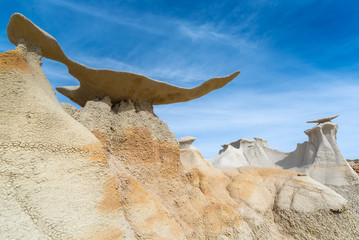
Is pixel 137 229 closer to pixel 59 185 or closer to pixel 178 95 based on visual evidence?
pixel 59 185

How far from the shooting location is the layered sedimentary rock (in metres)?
Result: 13.5

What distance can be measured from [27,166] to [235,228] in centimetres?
396

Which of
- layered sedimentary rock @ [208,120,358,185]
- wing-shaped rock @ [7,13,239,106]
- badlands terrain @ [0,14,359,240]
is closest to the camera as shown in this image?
badlands terrain @ [0,14,359,240]

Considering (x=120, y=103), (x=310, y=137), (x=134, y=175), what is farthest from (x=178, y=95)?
(x=310, y=137)

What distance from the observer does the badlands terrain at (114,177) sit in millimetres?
2410

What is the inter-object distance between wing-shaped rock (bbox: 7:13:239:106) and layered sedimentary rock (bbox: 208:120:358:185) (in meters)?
12.2

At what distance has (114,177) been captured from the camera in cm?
314

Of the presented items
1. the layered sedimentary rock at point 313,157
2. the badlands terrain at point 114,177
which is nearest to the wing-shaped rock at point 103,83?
the badlands terrain at point 114,177

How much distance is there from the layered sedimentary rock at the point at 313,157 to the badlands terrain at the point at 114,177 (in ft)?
20.4

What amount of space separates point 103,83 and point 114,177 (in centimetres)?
225

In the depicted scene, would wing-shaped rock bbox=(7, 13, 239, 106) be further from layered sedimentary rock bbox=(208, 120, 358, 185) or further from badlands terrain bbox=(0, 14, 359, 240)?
layered sedimentary rock bbox=(208, 120, 358, 185)

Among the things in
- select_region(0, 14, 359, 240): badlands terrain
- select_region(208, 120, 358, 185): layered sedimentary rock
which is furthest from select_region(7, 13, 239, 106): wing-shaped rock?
select_region(208, 120, 358, 185): layered sedimentary rock

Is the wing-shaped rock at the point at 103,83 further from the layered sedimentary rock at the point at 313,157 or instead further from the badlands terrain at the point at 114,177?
the layered sedimentary rock at the point at 313,157

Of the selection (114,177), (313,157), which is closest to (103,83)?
(114,177)
